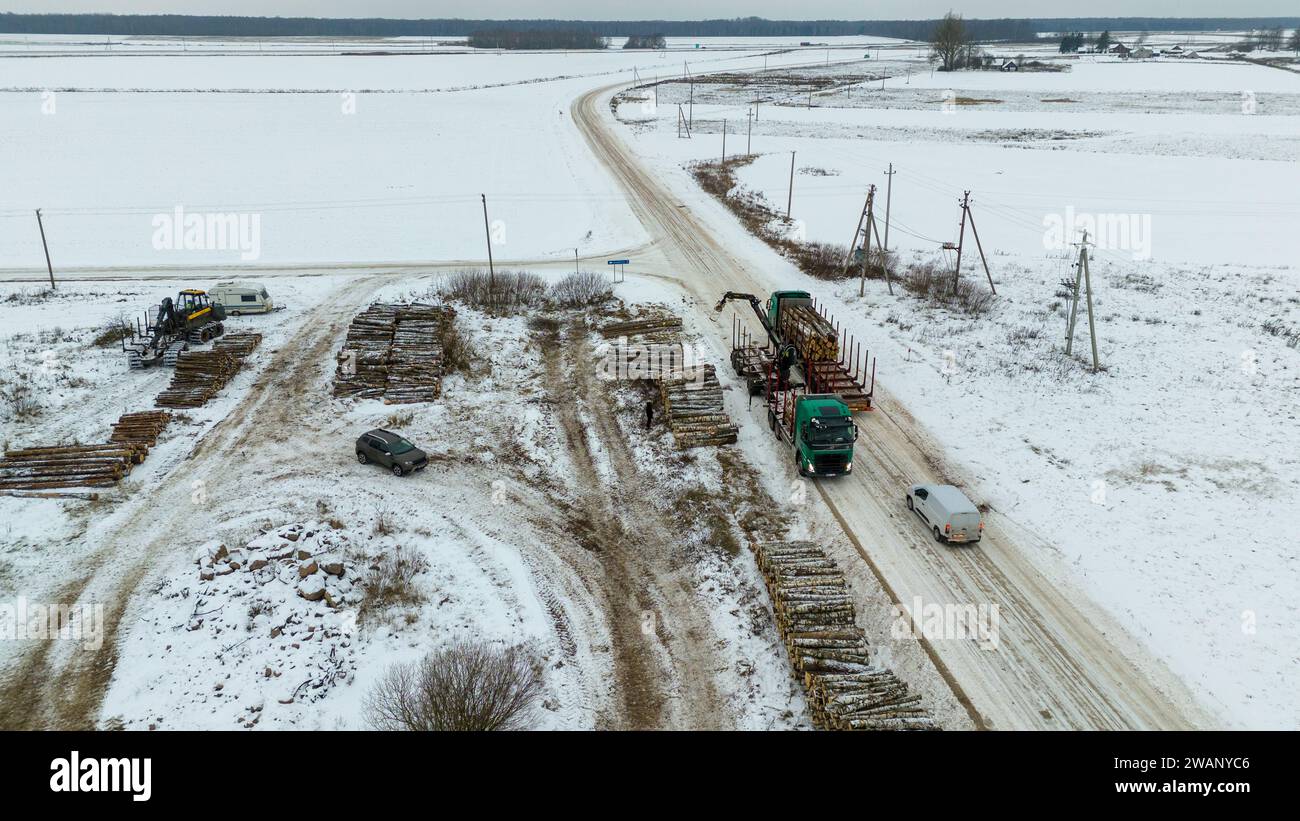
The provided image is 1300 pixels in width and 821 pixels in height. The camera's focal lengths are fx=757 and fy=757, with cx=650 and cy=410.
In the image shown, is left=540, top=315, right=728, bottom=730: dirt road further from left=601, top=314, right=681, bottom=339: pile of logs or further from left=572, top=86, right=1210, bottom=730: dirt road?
left=601, top=314, right=681, bottom=339: pile of logs

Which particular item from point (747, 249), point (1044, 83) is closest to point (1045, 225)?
point (747, 249)

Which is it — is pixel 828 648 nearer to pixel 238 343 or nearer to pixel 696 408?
pixel 696 408

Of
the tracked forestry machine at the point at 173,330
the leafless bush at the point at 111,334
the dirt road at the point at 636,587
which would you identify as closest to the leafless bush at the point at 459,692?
the dirt road at the point at 636,587

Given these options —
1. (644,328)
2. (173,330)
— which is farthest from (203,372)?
(644,328)

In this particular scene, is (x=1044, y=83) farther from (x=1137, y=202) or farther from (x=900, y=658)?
(x=900, y=658)

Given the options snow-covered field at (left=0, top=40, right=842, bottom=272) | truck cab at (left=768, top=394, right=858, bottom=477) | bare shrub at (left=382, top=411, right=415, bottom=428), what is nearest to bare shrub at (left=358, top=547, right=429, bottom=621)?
bare shrub at (left=382, top=411, right=415, bottom=428)

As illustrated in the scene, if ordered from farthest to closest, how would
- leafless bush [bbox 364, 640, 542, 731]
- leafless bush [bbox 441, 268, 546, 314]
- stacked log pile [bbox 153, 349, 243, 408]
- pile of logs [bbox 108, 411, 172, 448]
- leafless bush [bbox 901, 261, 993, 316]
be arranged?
leafless bush [bbox 441, 268, 546, 314], leafless bush [bbox 901, 261, 993, 316], stacked log pile [bbox 153, 349, 243, 408], pile of logs [bbox 108, 411, 172, 448], leafless bush [bbox 364, 640, 542, 731]
